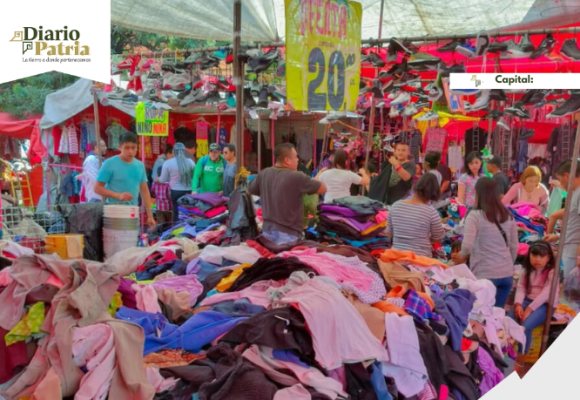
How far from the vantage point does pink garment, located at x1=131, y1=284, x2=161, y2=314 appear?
2969 mm

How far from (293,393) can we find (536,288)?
3197 millimetres

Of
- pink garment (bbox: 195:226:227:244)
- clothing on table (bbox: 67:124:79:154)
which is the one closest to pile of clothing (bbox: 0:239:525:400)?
pink garment (bbox: 195:226:227:244)

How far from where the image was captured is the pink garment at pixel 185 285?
340 cm

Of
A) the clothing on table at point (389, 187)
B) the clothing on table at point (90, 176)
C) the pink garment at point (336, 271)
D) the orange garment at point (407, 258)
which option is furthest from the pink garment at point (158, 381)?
the clothing on table at point (90, 176)

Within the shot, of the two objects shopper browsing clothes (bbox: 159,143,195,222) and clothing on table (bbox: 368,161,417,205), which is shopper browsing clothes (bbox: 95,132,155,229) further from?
shopper browsing clothes (bbox: 159,143,195,222)

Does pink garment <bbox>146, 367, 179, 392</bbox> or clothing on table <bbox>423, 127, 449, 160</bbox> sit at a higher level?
clothing on table <bbox>423, 127, 449, 160</bbox>

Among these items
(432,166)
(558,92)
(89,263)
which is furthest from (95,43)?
(558,92)

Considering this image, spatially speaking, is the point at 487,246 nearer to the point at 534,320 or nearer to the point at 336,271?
the point at 534,320

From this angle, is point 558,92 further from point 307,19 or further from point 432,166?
point 307,19

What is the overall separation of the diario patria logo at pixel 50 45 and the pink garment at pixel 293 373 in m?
2.08

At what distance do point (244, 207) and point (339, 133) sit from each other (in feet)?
32.0

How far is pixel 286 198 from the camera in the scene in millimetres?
4758

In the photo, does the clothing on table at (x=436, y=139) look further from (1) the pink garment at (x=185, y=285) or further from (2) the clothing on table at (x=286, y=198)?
(1) the pink garment at (x=185, y=285)

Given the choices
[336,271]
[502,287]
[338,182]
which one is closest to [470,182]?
[338,182]
